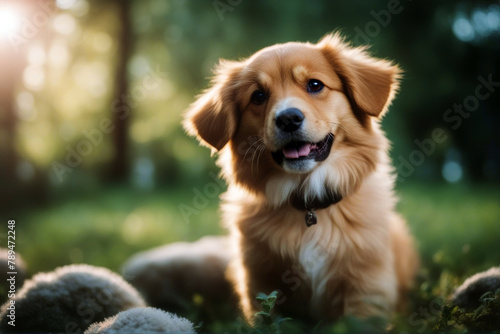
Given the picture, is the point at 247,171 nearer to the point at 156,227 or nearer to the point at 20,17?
the point at 156,227

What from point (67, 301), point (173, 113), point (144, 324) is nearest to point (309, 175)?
point (144, 324)

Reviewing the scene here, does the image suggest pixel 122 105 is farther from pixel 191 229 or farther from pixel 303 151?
pixel 303 151

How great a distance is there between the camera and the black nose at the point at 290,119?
277 cm

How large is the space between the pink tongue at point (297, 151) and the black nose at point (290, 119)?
6.7 inches

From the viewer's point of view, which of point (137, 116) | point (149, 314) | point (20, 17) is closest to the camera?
point (149, 314)

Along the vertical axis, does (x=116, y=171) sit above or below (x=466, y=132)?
above

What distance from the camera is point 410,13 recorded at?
1019 cm

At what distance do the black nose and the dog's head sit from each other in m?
0.09

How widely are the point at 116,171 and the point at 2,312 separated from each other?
10.3m

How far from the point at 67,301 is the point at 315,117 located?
1899mm

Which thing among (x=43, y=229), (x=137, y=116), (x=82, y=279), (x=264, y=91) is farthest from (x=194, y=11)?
(x=82, y=279)

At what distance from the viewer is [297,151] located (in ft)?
9.59

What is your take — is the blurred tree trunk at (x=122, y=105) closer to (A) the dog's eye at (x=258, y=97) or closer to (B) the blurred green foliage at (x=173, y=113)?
(B) the blurred green foliage at (x=173, y=113)

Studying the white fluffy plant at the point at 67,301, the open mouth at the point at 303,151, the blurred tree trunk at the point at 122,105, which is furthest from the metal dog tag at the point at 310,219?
the blurred tree trunk at the point at 122,105
